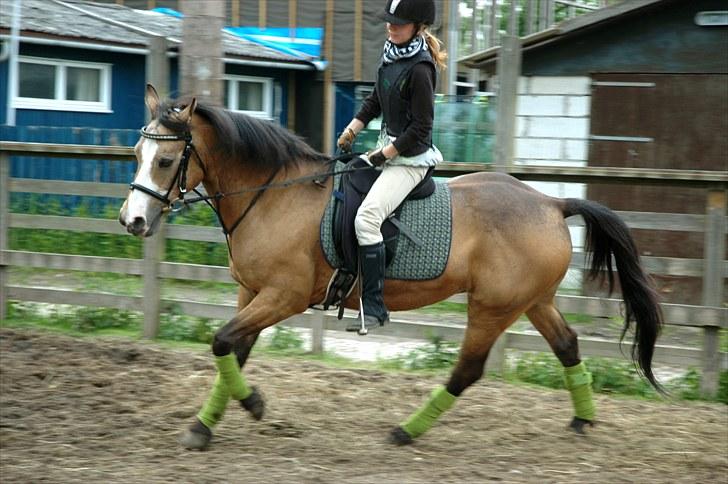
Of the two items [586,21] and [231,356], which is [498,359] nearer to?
[231,356]

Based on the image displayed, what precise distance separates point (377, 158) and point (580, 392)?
1.94 m

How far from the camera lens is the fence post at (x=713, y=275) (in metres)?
6.53

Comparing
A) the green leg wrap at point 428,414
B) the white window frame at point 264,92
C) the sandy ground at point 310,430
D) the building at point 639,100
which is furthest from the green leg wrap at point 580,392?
Result: the white window frame at point 264,92

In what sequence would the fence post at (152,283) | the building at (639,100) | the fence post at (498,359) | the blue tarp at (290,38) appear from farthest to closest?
1. the blue tarp at (290,38)
2. the building at (639,100)
3. the fence post at (152,283)
4. the fence post at (498,359)

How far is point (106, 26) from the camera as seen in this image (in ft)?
53.7

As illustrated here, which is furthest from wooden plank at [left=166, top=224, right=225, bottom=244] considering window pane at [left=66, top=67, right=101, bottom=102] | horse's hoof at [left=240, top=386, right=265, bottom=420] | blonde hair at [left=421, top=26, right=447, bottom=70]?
window pane at [left=66, top=67, right=101, bottom=102]

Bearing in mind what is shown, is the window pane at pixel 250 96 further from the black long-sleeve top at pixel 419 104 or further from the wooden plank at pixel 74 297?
the black long-sleeve top at pixel 419 104

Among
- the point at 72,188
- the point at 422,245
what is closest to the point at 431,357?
the point at 422,245

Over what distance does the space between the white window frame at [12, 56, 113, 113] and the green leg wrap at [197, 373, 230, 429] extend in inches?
421

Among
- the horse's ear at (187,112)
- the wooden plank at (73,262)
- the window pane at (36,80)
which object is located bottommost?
the wooden plank at (73,262)

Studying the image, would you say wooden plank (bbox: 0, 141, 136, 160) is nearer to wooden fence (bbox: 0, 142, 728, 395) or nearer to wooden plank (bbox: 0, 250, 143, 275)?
wooden fence (bbox: 0, 142, 728, 395)

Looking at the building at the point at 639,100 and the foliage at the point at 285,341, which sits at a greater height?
the building at the point at 639,100

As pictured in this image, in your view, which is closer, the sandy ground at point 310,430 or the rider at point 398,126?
the sandy ground at point 310,430

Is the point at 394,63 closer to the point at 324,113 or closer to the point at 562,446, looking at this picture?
the point at 562,446
